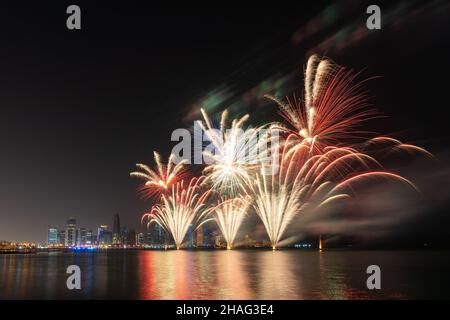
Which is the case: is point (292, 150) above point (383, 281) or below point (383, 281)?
above

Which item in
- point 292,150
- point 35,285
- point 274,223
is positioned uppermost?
point 292,150
